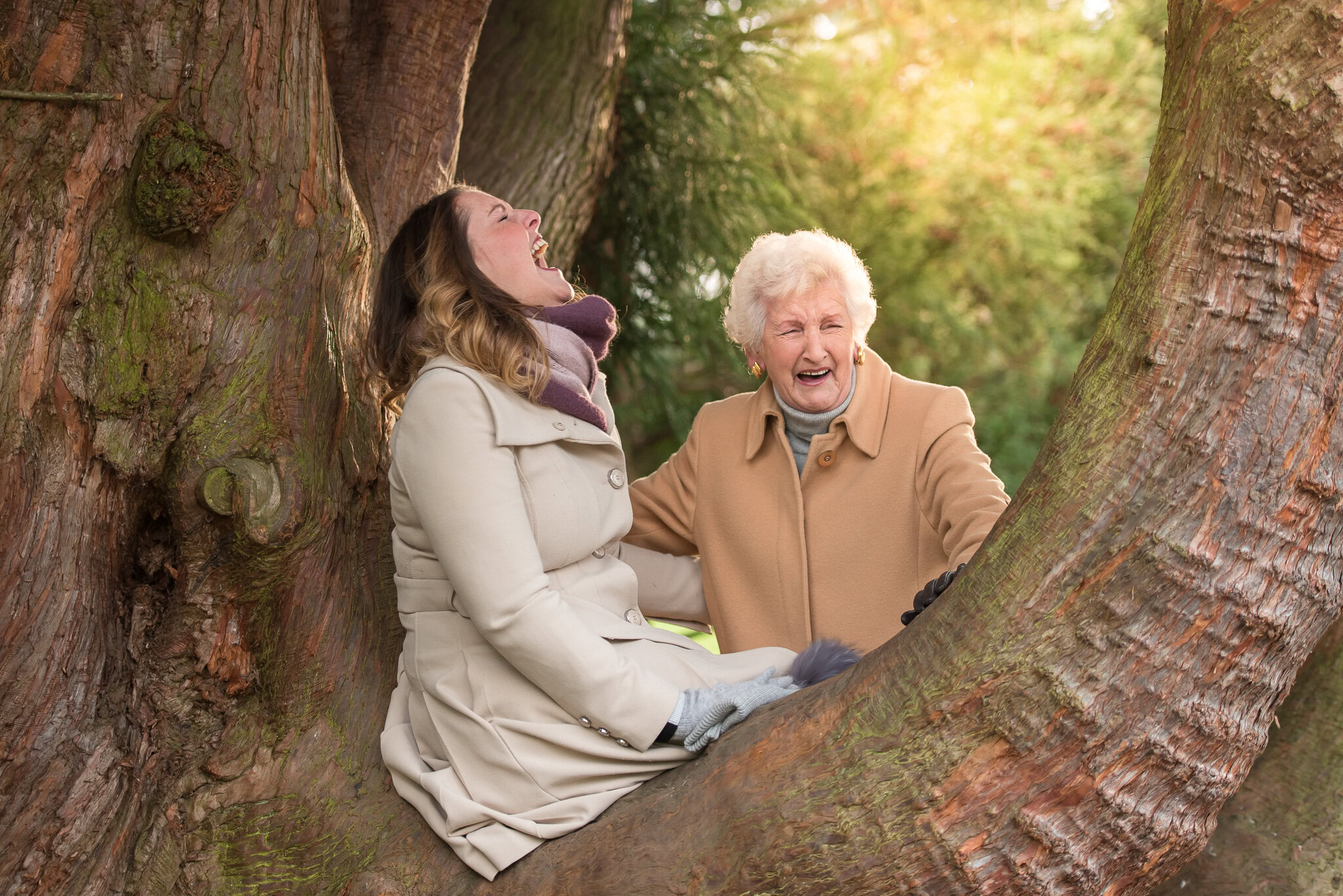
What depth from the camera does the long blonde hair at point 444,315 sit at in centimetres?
252

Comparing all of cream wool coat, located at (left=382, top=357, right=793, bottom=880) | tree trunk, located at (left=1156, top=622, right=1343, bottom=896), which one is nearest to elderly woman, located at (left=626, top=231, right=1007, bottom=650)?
cream wool coat, located at (left=382, top=357, right=793, bottom=880)

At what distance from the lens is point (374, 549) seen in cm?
285

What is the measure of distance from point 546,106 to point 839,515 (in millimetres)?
2108

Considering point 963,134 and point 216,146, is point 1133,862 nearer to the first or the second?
point 216,146

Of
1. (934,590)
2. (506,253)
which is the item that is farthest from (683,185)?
(934,590)

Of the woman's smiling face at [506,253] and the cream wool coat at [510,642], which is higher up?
the woman's smiling face at [506,253]

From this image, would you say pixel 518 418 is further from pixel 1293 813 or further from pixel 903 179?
pixel 903 179

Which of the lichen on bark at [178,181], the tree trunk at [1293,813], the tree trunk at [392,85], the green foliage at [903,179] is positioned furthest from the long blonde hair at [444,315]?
the green foliage at [903,179]

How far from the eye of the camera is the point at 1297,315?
1.79 m

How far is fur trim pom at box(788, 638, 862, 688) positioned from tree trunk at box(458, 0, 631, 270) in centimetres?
230

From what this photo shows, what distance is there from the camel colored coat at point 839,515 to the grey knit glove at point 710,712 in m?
0.92

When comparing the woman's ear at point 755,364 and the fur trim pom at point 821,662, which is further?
the woman's ear at point 755,364

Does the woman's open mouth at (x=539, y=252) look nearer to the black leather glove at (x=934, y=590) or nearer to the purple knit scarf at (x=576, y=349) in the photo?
the purple knit scarf at (x=576, y=349)

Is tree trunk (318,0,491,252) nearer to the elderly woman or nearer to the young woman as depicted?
the young woman
